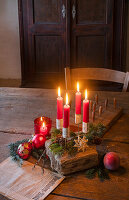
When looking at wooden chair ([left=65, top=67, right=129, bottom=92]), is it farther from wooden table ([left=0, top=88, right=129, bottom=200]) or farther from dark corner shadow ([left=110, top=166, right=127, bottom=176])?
dark corner shadow ([left=110, top=166, right=127, bottom=176])

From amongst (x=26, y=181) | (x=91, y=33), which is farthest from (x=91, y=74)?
(x=91, y=33)

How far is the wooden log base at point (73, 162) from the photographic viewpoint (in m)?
0.83

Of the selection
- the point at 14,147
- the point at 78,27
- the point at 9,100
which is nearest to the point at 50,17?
the point at 78,27

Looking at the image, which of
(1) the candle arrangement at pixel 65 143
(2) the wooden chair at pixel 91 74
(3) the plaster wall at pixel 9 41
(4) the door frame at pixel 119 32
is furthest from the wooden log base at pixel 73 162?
(3) the plaster wall at pixel 9 41

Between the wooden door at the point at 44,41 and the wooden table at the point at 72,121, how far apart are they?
218cm

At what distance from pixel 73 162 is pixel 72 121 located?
0.39 meters

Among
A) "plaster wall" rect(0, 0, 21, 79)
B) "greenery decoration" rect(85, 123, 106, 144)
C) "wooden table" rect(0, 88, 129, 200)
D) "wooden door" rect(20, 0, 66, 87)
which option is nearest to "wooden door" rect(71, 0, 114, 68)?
"wooden door" rect(20, 0, 66, 87)

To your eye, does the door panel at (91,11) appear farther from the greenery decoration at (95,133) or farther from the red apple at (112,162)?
the red apple at (112,162)

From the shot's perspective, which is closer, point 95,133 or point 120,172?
point 120,172

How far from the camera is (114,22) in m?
3.54

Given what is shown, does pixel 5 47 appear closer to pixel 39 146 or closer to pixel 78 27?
pixel 78 27

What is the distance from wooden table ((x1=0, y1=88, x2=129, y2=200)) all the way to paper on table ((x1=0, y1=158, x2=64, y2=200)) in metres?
0.03

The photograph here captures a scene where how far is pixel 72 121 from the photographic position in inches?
47.7

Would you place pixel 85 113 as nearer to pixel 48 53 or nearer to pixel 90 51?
pixel 90 51
